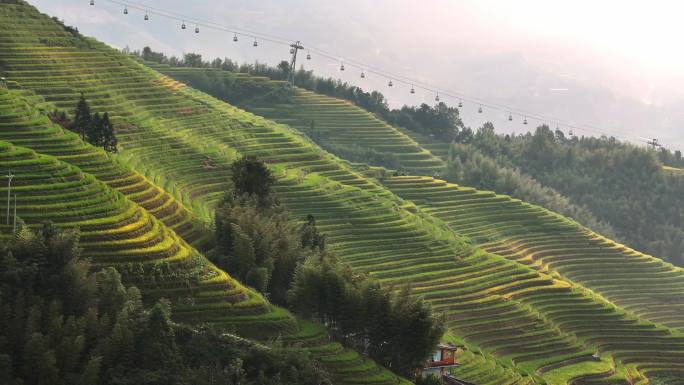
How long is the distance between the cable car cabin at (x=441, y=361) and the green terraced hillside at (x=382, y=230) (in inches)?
55.6

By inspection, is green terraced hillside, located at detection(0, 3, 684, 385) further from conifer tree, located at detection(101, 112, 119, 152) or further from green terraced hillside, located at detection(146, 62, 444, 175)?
green terraced hillside, located at detection(146, 62, 444, 175)

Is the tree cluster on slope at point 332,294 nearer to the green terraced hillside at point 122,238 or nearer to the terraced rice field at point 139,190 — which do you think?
the terraced rice field at point 139,190

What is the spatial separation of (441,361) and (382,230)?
17.6 meters

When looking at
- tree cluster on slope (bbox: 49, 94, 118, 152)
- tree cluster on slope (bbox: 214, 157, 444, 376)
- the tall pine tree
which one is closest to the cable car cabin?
tree cluster on slope (bbox: 214, 157, 444, 376)

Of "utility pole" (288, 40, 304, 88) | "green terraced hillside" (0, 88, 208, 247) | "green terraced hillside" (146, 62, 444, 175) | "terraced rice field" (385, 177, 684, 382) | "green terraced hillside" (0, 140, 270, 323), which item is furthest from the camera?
"utility pole" (288, 40, 304, 88)

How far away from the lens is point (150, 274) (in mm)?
39719

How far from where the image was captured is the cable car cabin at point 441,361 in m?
47.5

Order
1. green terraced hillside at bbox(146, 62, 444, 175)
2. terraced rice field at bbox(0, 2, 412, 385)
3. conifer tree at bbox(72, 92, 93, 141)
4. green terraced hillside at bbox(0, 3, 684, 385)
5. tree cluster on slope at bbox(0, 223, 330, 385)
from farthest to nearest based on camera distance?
green terraced hillside at bbox(146, 62, 444, 175)
conifer tree at bbox(72, 92, 93, 141)
green terraced hillside at bbox(0, 3, 684, 385)
terraced rice field at bbox(0, 2, 412, 385)
tree cluster on slope at bbox(0, 223, 330, 385)

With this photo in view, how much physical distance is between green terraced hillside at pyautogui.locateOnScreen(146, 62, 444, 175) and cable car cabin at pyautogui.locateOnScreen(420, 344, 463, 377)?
56329mm

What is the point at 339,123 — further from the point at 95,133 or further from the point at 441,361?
the point at 441,361

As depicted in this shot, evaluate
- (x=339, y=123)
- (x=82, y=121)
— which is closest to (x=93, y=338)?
(x=82, y=121)

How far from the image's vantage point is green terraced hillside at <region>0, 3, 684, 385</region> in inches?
2248

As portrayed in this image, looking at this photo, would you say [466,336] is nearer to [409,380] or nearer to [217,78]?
[409,380]

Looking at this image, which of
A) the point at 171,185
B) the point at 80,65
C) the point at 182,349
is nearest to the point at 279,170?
the point at 171,185
